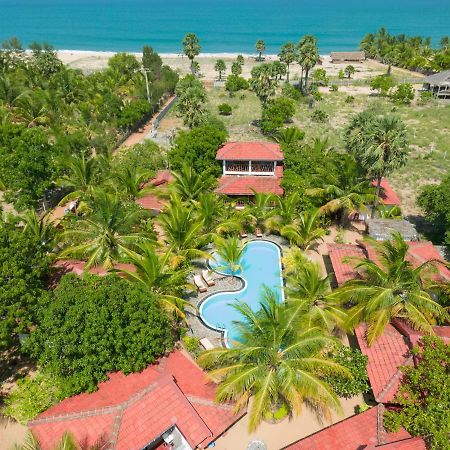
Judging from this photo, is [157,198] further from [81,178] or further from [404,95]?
[404,95]

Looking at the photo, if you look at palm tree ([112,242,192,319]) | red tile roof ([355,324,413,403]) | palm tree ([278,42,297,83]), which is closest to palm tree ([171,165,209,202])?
palm tree ([112,242,192,319])

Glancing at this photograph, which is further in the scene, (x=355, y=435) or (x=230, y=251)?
(x=230, y=251)

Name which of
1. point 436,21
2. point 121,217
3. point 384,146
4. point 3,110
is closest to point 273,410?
point 121,217

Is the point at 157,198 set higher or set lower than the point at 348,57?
lower

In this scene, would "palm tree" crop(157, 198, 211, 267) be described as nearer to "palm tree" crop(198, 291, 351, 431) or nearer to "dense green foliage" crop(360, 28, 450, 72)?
"palm tree" crop(198, 291, 351, 431)

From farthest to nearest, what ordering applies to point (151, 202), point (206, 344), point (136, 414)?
point (151, 202) → point (206, 344) → point (136, 414)

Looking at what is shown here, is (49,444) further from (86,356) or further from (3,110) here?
(3,110)

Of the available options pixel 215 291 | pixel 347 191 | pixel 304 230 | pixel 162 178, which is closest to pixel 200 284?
pixel 215 291
